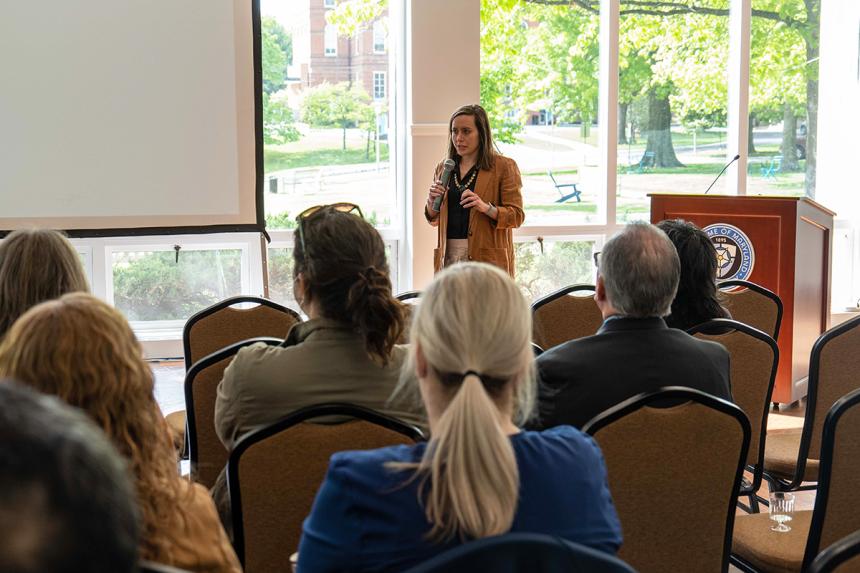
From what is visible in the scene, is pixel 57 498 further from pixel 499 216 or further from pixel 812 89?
pixel 812 89

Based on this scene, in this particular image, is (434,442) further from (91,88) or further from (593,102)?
(593,102)

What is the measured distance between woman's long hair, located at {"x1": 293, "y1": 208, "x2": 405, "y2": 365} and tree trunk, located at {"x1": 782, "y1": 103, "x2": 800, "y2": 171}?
5849 millimetres

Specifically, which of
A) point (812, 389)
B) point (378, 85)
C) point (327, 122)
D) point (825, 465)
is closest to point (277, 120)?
point (327, 122)

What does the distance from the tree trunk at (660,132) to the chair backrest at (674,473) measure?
5398 millimetres

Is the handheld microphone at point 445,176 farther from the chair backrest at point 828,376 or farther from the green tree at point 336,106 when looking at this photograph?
the chair backrest at point 828,376

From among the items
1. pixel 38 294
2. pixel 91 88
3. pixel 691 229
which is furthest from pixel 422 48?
pixel 38 294

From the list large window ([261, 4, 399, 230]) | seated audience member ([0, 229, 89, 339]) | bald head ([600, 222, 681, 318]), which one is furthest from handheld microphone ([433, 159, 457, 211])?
seated audience member ([0, 229, 89, 339])

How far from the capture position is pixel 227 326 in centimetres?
334

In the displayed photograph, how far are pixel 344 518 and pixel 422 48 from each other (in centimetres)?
541

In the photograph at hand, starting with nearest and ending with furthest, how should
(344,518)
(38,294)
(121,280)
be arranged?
(344,518)
(38,294)
(121,280)

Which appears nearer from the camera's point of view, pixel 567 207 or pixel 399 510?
pixel 399 510

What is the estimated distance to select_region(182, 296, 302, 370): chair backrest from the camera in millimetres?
3312

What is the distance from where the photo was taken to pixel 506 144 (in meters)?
6.91

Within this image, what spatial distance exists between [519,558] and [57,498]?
0.60m
